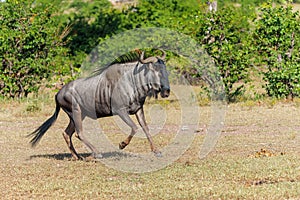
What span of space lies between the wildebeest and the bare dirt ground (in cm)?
75

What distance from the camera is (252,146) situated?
11.1 m

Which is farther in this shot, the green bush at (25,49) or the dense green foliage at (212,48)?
the green bush at (25,49)

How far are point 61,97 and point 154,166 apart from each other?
7.61 ft

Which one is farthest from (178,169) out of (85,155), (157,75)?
(85,155)

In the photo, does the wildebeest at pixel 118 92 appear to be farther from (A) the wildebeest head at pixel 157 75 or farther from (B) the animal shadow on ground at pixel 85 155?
(B) the animal shadow on ground at pixel 85 155

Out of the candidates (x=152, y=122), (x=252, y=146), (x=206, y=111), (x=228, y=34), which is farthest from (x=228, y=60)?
(x=252, y=146)

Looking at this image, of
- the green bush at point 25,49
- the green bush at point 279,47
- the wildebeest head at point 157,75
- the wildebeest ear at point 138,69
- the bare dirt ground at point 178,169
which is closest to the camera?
the bare dirt ground at point 178,169

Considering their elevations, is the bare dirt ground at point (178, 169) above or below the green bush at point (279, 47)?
below

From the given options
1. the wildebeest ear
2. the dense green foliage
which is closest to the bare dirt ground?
the wildebeest ear

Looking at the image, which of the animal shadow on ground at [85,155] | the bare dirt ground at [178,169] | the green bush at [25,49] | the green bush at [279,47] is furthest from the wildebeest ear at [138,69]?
the green bush at [25,49]

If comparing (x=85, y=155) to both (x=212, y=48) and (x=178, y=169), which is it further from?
(x=212, y=48)

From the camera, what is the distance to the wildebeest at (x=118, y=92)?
9.78 m

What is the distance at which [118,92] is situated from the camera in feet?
33.0

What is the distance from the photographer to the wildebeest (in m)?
9.78
